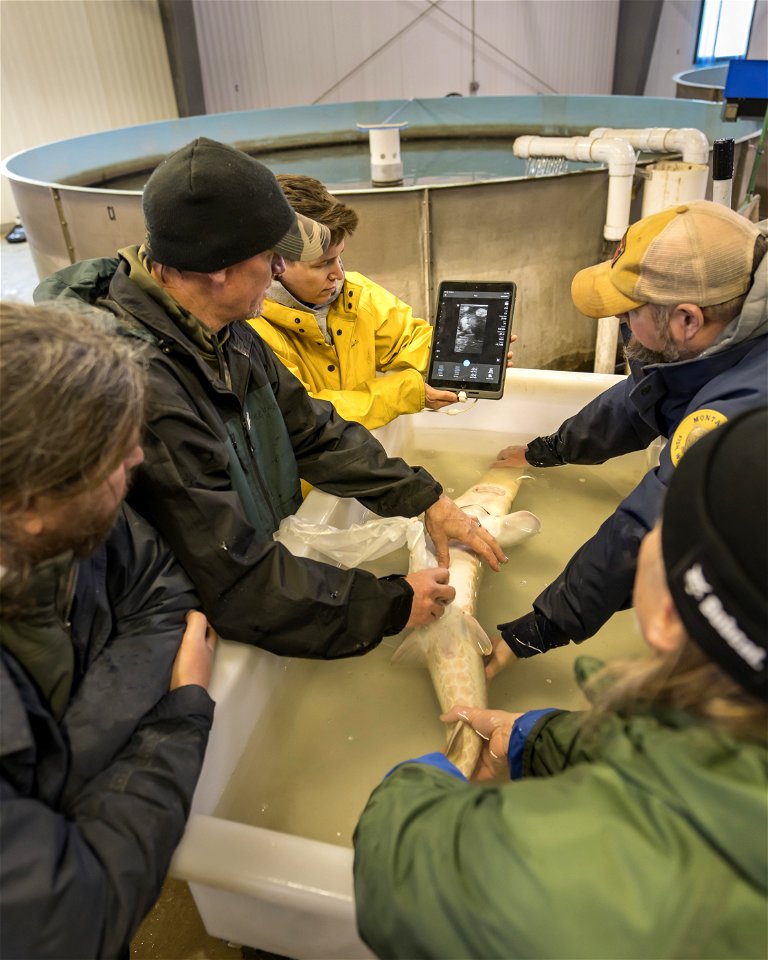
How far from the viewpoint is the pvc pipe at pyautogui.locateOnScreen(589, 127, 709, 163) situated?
10.9ft

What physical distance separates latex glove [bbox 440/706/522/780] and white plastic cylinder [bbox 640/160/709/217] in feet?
8.84

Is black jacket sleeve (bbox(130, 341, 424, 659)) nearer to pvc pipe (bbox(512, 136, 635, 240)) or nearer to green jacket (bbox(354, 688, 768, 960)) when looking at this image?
green jacket (bbox(354, 688, 768, 960))

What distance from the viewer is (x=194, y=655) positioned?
1.13 m

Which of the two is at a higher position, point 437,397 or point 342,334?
point 342,334

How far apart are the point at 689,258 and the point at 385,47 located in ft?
26.1

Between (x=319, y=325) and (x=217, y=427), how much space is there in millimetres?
735

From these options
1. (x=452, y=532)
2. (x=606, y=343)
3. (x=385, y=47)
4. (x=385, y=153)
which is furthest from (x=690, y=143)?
(x=385, y=47)

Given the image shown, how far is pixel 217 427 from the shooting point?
127 centimetres

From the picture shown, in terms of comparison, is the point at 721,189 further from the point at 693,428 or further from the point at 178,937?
the point at 178,937

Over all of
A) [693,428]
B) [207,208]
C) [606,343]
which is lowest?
[606,343]

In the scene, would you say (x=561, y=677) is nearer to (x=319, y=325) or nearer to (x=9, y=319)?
(x=319, y=325)

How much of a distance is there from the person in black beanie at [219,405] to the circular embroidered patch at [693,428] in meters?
0.52

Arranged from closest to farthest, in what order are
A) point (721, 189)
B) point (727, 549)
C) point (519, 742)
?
1. point (727, 549)
2. point (519, 742)
3. point (721, 189)

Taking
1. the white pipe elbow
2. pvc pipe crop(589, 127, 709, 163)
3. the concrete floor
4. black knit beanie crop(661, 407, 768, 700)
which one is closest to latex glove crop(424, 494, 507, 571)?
the concrete floor
